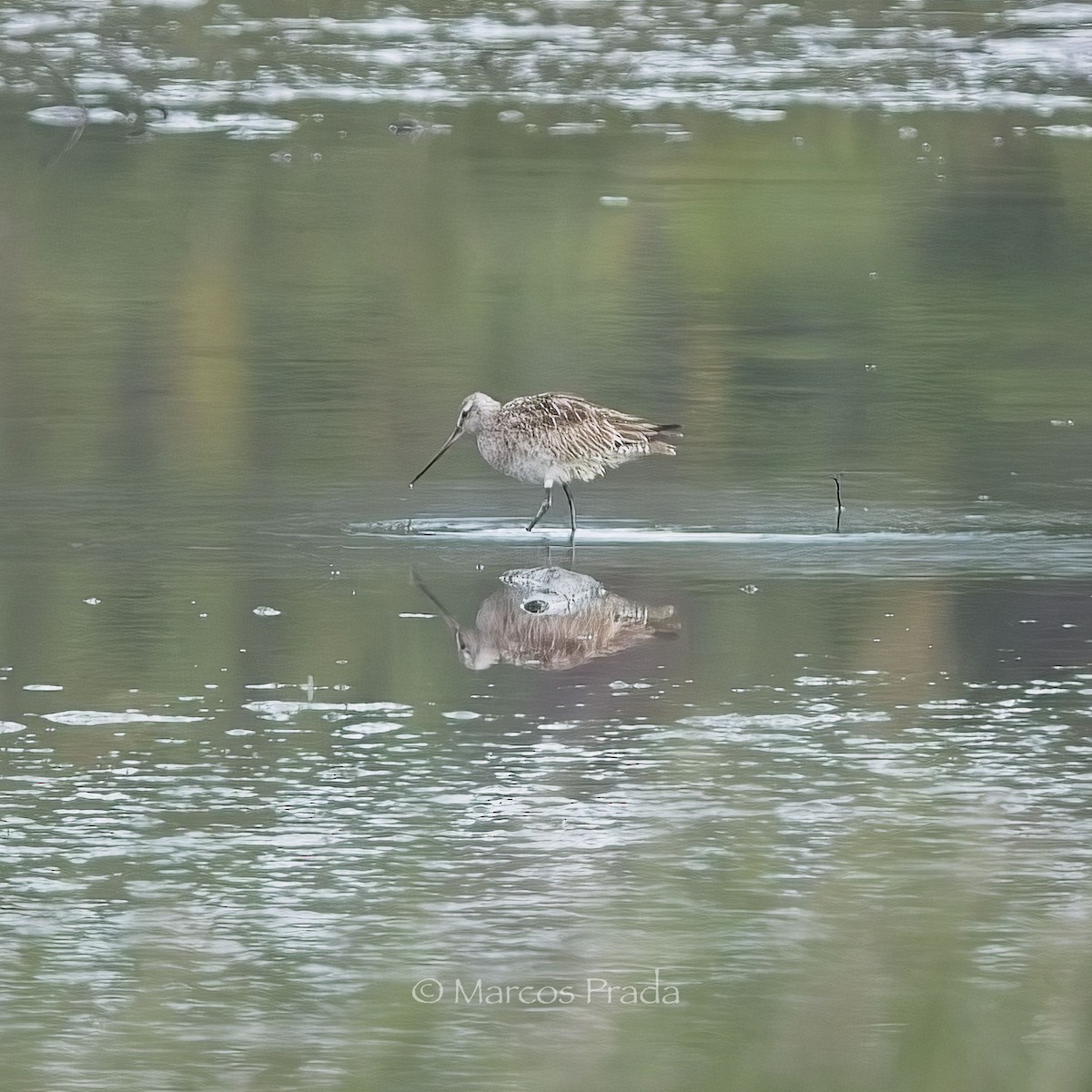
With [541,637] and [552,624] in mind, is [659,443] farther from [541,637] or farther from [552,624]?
[541,637]

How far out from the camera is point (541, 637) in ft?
27.4

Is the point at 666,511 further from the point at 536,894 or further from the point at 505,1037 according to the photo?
the point at 505,1037

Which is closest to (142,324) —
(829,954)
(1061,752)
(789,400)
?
(789,400)

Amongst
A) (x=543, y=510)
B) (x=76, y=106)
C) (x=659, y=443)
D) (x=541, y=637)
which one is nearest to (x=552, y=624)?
(x=541, y=637)

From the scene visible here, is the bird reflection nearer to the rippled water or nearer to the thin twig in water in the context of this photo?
the thin twig in water

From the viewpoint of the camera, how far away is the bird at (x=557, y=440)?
1007cm

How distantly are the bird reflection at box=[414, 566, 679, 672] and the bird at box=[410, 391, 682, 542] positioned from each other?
3.24 ft

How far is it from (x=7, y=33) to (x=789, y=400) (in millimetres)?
17330

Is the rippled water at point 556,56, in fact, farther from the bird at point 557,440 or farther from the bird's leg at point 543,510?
the bird's leg at point 543,510

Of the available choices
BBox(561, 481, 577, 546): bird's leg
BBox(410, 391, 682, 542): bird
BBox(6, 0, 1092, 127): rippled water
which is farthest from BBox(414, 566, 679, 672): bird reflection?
BBox(6, 0, 1092, 127): rippled water

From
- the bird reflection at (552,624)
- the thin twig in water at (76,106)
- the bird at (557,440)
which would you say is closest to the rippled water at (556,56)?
the thin twig in water at (76,106)

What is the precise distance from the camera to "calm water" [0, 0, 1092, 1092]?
17.9 feet

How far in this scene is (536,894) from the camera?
19.8 ft

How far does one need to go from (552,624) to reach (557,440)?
1663 mm
